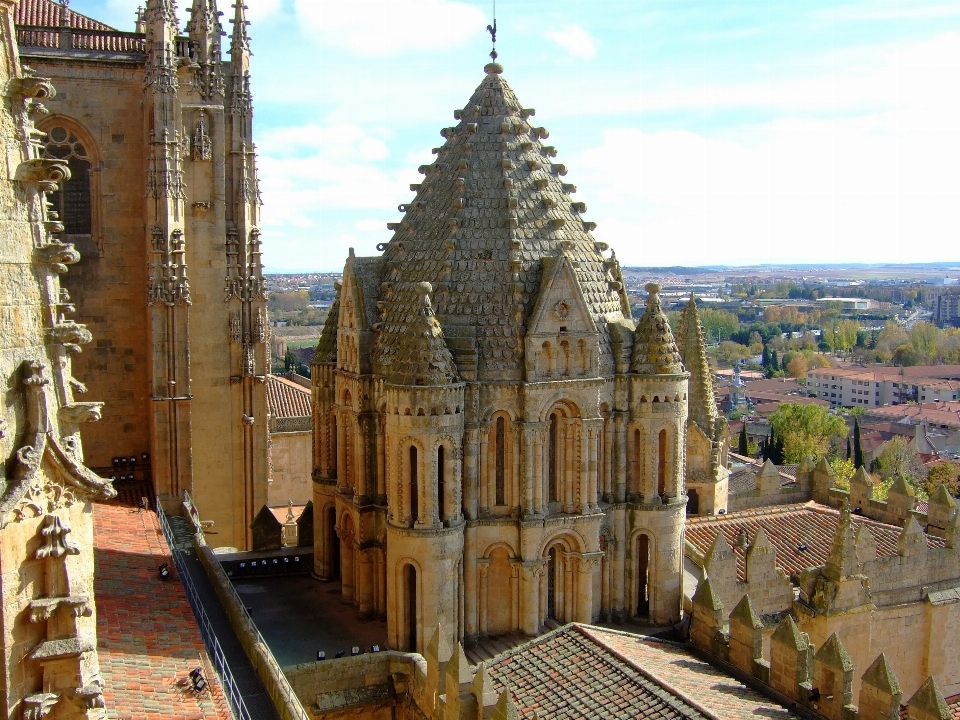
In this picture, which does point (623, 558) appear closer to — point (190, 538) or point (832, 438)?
point (190, 538)

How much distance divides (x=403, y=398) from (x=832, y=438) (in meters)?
82.2

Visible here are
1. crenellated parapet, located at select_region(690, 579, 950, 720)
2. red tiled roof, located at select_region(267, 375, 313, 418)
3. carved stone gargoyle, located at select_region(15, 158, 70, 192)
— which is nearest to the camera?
carved stone gargoyle, located at select_region(15, 158, 70, 192)

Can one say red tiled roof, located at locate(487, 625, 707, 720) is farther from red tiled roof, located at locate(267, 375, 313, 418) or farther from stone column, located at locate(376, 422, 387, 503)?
red tiled roof, located at locate(267, 375, 313, 418)

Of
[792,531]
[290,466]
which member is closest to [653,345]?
[792,531]

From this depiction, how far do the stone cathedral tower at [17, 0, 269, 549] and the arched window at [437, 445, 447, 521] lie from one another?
432 inches

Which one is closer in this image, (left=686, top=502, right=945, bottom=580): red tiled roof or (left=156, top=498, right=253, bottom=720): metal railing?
(left=156, top=498, right=253, bottom=720): metal railing

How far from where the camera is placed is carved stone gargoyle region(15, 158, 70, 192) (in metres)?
8.95

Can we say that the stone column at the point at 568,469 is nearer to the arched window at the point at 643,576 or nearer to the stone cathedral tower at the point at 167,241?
the arched window at the point at 643,576

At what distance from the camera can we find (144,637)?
16734 millimetres

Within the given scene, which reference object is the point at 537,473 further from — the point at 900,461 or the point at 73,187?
the point at 900,461

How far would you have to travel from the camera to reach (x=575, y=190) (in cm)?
2608

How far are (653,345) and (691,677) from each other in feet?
27.1

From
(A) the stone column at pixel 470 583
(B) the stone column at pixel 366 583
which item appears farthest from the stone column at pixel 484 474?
(B) the stone column at pixel 366 583

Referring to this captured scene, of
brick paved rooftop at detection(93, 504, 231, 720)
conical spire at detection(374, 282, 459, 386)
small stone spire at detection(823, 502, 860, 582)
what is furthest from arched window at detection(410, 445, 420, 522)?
small stone spire at detection(823, 502, 860, 582)
